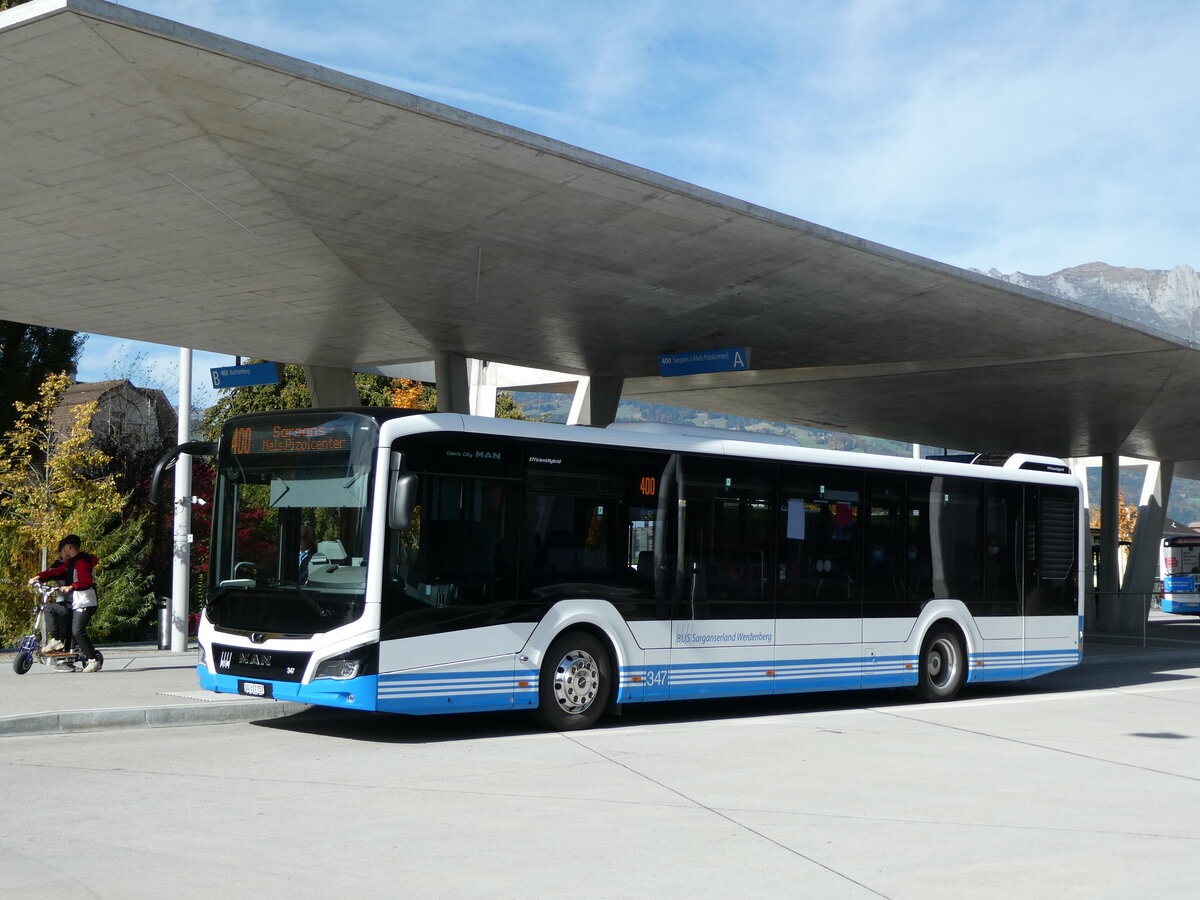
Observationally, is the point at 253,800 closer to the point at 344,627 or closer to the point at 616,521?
the point at 344,627

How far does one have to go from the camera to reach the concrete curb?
11266mm

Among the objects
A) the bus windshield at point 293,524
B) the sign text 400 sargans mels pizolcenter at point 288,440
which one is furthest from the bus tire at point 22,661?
the sign text 400 sargans mels pizolcenter at point 288,440

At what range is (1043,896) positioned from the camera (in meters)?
6.29

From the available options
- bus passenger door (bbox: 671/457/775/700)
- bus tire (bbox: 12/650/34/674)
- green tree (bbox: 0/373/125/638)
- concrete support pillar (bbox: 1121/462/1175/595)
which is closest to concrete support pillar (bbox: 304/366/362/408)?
green tree (bbox: 0/373/125/638)

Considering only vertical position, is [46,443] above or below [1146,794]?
above

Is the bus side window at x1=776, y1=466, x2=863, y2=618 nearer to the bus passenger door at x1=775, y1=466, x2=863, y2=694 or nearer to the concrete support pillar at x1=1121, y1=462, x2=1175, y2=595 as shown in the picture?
the bus passenger door at x1=775, y1=466, x2=863, y2=694

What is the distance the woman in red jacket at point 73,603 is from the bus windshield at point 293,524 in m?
4.48

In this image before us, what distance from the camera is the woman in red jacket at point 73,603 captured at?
15.6 meters

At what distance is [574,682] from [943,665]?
6218 mm

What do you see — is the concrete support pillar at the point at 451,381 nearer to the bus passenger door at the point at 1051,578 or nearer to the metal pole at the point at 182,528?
the metal pole at the point at 182,528

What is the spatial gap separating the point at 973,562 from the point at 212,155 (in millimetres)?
10368

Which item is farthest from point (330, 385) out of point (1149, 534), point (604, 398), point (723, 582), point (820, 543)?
point (1149, 534)

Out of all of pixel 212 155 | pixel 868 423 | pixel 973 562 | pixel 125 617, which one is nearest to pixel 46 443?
pixel 125 617

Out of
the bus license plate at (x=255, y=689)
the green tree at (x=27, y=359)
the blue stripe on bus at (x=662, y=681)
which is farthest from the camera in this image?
the green tree at (x=27, y=359)
